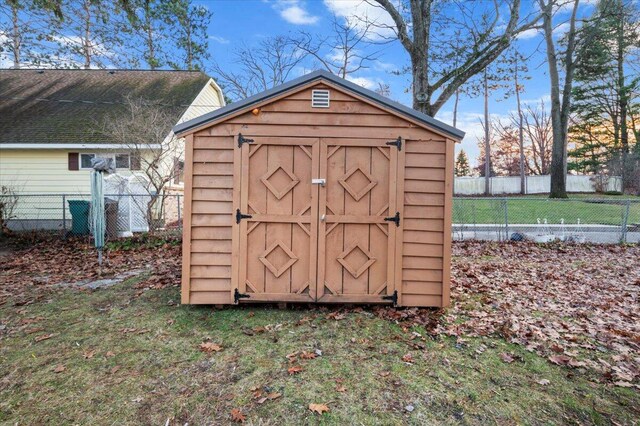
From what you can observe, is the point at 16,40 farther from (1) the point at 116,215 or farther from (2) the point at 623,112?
(2) the point at 623,112

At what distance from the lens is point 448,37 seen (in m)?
10.3

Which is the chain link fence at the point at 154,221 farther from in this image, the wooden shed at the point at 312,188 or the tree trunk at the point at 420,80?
the wooden shed at the point at 312,188

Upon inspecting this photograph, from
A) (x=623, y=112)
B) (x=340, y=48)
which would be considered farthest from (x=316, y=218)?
(x=623, y=112)

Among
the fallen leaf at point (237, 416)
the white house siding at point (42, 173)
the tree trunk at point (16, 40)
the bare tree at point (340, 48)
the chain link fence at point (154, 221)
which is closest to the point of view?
the fallen leaf at point (237, 416)

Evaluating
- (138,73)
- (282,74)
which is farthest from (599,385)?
(138,73)

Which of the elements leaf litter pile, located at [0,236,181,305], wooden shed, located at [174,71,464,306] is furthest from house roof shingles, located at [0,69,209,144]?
wooden shed, located at [174,71,464,306]

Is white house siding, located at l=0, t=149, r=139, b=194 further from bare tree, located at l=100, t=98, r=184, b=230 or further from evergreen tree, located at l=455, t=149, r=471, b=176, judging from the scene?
evergreen tree, located at l=455, t=149, r=471, b=176

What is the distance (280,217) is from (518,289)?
387 cm

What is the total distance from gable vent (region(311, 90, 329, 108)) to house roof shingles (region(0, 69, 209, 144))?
841 cm

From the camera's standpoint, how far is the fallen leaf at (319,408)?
8.25ft

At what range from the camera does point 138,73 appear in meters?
14.8

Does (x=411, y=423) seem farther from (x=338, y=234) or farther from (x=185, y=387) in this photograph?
(x=338, y=234)

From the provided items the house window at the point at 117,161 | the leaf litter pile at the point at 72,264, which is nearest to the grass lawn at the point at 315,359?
the leaf litter pile at the point at 72,264

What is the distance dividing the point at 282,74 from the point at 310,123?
13385mm
